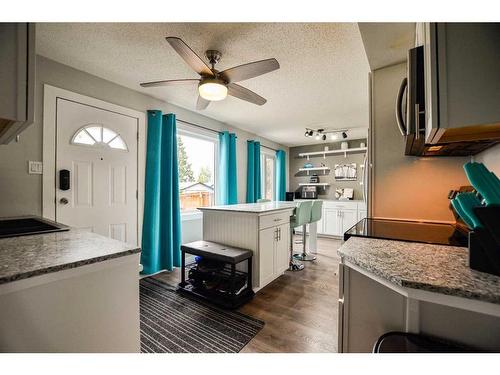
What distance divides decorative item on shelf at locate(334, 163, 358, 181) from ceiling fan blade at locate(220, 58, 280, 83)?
14.4ft

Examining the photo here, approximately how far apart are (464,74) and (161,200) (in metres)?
2.93

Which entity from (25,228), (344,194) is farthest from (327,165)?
(25,228)

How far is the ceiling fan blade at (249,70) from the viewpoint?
1.51 metres

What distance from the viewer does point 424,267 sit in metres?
0.71

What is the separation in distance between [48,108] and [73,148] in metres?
0.40

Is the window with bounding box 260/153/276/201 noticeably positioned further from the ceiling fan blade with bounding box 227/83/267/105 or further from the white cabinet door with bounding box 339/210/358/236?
the ceiling fan blade with bounding box 227/83/267/105

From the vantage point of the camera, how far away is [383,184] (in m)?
1.78

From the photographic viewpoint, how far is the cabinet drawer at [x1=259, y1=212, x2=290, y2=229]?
7.63 feet

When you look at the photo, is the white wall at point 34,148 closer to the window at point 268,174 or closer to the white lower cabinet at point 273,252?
the white lower cabinet at point 273,252

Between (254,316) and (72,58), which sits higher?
(72,58)

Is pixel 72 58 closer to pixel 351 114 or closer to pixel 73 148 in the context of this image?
pixel 73 148

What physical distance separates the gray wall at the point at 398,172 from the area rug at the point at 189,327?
1.44m

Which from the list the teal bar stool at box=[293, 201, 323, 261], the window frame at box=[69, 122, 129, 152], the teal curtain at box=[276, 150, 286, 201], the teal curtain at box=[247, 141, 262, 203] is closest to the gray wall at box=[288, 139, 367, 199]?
the teal curtain at box=[276, 150, 286, 201]
